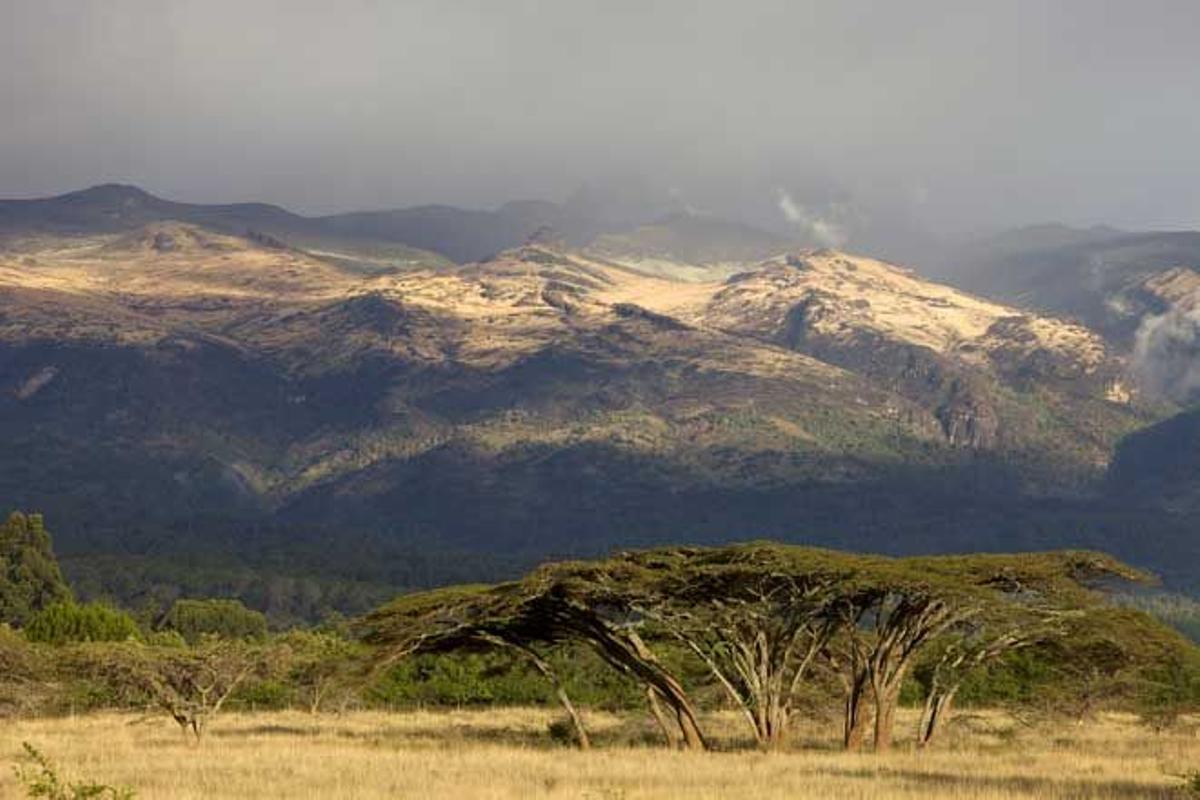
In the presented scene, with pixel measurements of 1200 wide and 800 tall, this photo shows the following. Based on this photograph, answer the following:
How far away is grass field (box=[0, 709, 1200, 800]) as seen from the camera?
4012 cm

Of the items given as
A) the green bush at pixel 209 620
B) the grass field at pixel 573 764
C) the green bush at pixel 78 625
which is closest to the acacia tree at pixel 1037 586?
the grass field at pixel 573 764

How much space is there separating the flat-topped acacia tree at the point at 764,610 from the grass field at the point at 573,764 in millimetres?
2481

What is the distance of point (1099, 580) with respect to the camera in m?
54.8

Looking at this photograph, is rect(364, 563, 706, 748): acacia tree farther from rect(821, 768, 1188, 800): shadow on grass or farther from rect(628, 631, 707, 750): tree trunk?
rect(821, 768, 1188, 800): shadow on grass

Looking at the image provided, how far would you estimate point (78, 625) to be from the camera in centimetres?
12900

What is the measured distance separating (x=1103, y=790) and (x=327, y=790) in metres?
19.1

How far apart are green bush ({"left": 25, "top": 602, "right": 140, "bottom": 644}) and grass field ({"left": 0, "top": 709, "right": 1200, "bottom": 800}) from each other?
56.9m

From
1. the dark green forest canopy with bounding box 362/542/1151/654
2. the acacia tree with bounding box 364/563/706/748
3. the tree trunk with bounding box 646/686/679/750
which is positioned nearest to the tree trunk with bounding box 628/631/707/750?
the acacia tree with bounding box 364/563/706/748

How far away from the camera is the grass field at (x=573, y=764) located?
40125 mm

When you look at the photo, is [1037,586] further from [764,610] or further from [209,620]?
[209,620]

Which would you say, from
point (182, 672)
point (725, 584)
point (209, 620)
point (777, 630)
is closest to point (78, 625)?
point (209, 620)

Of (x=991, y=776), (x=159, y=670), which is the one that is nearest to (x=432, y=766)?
(x=991, y=776)

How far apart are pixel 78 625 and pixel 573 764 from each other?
8997 centimetres

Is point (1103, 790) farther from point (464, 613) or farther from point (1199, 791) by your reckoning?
point (464, 613)
